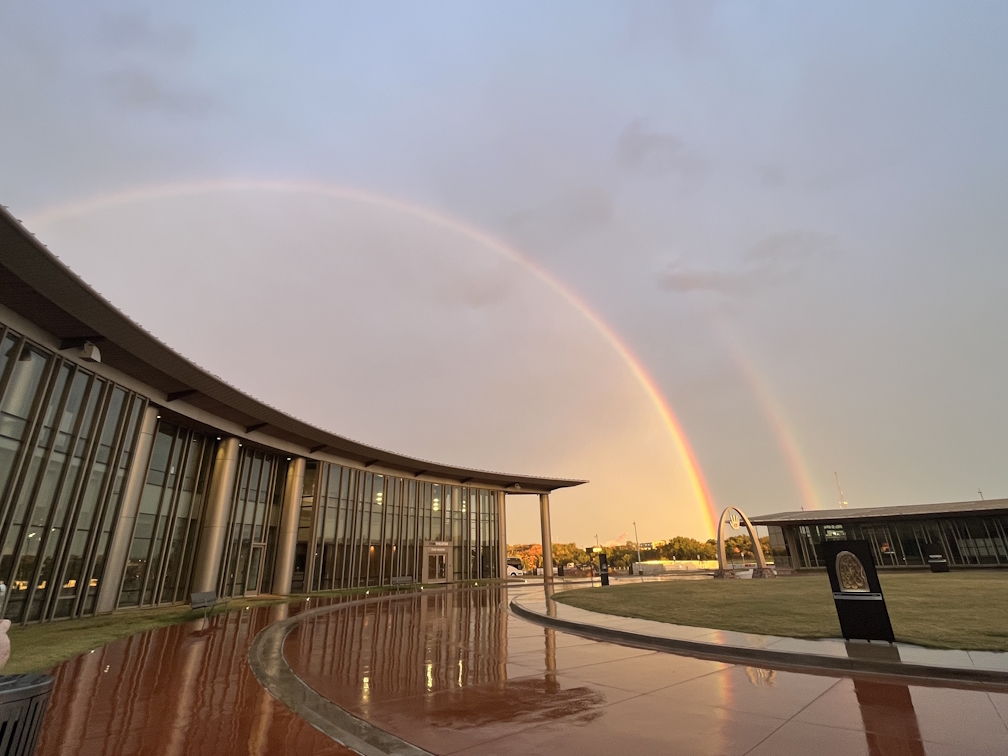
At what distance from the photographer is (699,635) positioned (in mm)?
10602

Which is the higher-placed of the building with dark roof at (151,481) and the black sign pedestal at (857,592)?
the building with dark roof at (151,481)

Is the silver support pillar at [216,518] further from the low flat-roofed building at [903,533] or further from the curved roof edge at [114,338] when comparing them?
the low flat-roofed building at [903,533]

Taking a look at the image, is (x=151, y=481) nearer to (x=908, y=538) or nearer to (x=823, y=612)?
(x=823, y=612)

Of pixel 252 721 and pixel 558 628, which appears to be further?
pixel 558 628

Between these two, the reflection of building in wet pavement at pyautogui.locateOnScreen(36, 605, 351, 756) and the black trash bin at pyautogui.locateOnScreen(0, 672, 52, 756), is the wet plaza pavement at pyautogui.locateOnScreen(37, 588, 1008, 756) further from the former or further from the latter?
the black trash bin at pyautogui.locateOnScreen(0, 672, 52, 756)

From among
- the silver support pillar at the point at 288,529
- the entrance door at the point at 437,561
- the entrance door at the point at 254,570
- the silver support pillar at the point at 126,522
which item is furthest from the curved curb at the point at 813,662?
the entrance door at the point at 437,561

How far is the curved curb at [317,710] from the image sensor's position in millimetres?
5215

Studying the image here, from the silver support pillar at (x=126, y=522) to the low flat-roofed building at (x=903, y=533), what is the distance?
4388 cm

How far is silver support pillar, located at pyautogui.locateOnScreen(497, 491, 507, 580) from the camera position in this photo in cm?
4850

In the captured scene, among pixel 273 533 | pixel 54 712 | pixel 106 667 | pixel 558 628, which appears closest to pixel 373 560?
pixel 273 533

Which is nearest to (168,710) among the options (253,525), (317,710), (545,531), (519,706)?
(317,710)

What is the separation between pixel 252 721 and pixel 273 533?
28.4 metres

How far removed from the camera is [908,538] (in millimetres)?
43781

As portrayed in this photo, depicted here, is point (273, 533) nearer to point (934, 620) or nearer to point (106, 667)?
point (106, 667)
